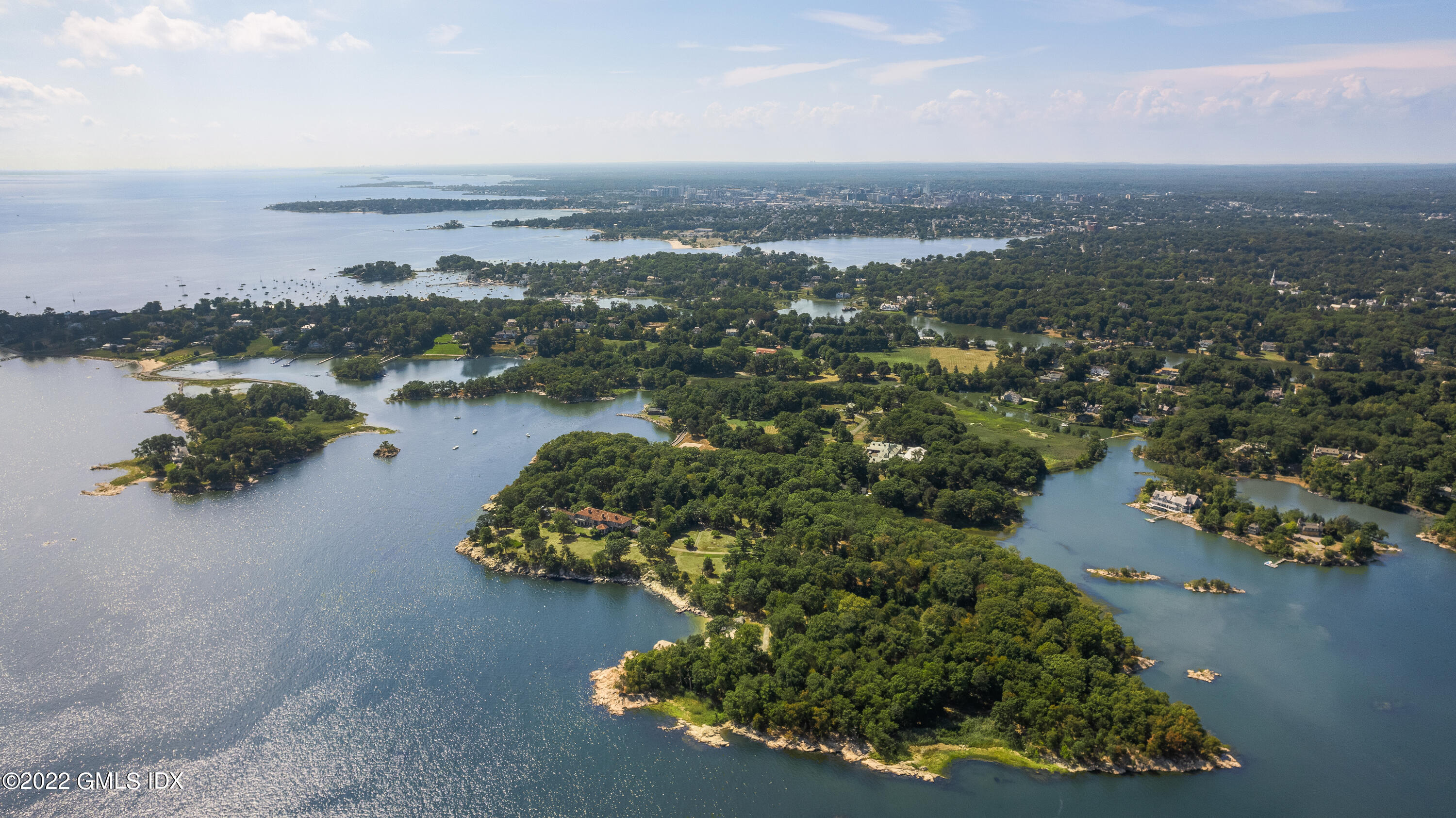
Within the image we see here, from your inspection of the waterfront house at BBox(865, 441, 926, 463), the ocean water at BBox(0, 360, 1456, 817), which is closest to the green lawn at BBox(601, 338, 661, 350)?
the waterfront house at BBox(865, 441, 926, 463)

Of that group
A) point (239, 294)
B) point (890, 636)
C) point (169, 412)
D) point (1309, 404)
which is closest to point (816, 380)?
point (1309, 404)

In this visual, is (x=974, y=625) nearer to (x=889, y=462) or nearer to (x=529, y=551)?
(x=889, y=462)

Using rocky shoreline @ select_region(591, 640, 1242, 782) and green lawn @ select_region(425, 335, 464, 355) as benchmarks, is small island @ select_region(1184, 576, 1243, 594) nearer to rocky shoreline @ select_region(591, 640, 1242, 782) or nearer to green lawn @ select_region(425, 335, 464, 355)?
rocky shoreline @ select_region(591, 640, 1242, 782)

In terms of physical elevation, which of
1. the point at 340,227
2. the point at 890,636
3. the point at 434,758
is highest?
the point at 340,227

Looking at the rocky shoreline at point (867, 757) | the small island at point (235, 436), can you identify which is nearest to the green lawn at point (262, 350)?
the small island at point (235, 436)

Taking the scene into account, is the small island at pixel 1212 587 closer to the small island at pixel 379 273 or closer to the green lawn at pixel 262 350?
the green lawn at pixel 262 350

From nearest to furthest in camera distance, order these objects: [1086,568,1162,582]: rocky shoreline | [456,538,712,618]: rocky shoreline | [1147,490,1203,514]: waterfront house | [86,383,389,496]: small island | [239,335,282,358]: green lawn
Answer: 1. [456,538,712,618]: rocky shoreline
2. [1086,568,1162,582]: rocky shoreline
3. [1147,490,1203,514]: waterfront house
4. [86,383,389,496]: small island
5. [239,335,282,358]: green lawn
